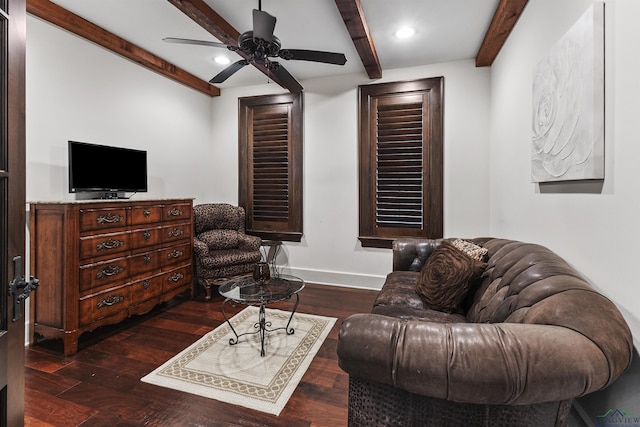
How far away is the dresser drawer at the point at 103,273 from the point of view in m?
2.35

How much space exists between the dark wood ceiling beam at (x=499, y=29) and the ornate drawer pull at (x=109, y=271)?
388 centimetres

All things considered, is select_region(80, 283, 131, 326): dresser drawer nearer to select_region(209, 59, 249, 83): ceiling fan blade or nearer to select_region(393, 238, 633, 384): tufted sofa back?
select_region(209, 59, 249, 83): ceiling fan blade

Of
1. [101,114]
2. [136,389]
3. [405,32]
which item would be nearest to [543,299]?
[136,389]

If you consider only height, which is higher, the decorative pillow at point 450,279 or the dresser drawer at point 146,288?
the decorative pillow at point 450,279

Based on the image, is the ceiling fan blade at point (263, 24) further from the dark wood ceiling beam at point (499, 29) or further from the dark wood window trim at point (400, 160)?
the dark wood window trim at point (400, 160)

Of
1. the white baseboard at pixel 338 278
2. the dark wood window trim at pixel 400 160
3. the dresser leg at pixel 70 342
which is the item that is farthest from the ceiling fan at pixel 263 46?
the white baseboard at pixel 338 278

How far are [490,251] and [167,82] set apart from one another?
4.16 metres

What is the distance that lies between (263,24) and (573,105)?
1.97 meters

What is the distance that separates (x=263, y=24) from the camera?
6.96 feet

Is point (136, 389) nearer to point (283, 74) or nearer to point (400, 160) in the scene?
point (283, 74)

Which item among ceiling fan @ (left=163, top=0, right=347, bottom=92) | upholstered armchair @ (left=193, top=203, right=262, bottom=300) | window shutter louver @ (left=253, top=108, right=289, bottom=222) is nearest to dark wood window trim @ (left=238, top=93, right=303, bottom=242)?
window shutter louver @ (left=253, top=108, right=289, bottom=222)

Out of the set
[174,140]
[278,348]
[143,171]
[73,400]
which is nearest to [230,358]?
[278,348]

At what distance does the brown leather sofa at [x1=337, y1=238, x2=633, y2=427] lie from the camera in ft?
2.66

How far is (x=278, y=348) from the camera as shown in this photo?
2.36m
